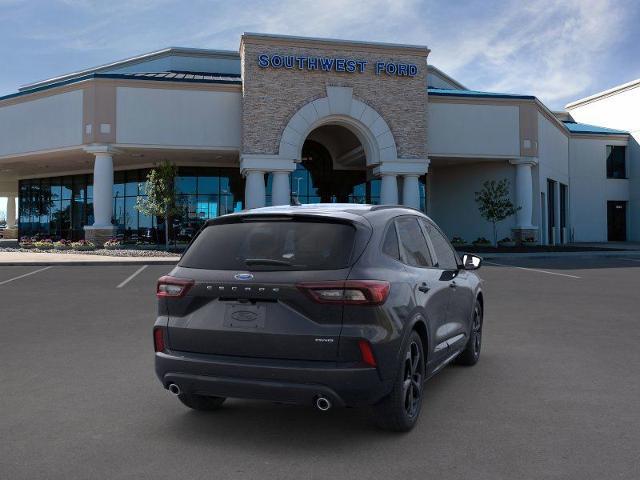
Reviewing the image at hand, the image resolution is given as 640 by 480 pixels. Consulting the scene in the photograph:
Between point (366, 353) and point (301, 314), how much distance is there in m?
0.49

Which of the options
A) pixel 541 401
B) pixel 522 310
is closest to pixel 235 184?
pixel 522 310

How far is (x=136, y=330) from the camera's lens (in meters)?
8.54

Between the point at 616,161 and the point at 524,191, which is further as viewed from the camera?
the point at 616,161

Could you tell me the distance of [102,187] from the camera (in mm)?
29812

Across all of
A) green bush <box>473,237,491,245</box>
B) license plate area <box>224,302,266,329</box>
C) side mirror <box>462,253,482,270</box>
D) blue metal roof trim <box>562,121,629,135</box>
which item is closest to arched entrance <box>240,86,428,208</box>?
green bush <box>473,237,491,245</box>

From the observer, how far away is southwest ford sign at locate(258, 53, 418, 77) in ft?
93.5

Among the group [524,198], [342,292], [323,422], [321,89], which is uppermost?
[321,89]

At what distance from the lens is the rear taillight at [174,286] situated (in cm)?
430

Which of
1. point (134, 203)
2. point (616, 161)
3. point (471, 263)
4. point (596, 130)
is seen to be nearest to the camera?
point (471, 263)

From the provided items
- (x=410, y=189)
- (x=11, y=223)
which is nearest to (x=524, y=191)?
(x=410, y=189)

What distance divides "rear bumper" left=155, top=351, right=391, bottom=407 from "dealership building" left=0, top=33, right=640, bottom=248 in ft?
81.8

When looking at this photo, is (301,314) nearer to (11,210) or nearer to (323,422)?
(323,422)

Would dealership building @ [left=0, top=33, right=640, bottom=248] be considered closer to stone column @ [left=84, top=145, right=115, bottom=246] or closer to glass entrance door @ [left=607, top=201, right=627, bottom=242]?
stone column @ [left=84, top=145, right=115, bottom=246]

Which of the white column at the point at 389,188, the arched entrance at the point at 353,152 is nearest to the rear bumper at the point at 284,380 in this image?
the arched entrance at the point at 353,152
